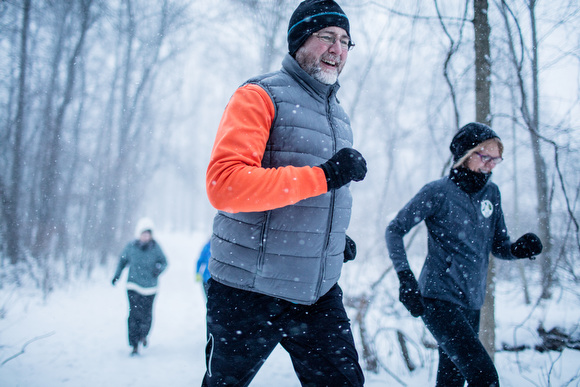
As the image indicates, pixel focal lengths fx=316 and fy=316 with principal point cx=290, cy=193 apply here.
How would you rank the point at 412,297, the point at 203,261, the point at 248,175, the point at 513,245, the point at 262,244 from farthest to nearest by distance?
1. the point at 203,261
2. the point at 513,245
3. the point at 412,297
4. the point at 262,244
5. the point at 248,175

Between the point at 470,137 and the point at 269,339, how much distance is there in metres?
1.91

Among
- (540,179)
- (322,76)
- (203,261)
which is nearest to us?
(322,76)

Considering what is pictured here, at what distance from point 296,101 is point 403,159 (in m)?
12.6

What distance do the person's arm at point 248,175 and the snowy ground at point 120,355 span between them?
2.68 metres

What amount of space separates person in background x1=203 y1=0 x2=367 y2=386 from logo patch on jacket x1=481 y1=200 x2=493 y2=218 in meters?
1.30

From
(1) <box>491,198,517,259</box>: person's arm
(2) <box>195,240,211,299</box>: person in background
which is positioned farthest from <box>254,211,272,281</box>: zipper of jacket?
(2) <box>195,240,211,299</box>: person in background

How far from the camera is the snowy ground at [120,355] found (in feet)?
10.1

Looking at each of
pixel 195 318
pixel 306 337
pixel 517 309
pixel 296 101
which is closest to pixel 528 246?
pixel 306 337

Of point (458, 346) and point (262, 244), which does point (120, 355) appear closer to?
point (262, 244)

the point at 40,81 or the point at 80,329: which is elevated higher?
the point at 40,81

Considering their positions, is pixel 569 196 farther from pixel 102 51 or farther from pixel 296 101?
pixel 102 51

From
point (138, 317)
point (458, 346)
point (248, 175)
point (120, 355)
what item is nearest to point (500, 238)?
point (458, 346)

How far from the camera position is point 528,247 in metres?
2.16

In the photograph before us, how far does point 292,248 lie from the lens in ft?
4.50
